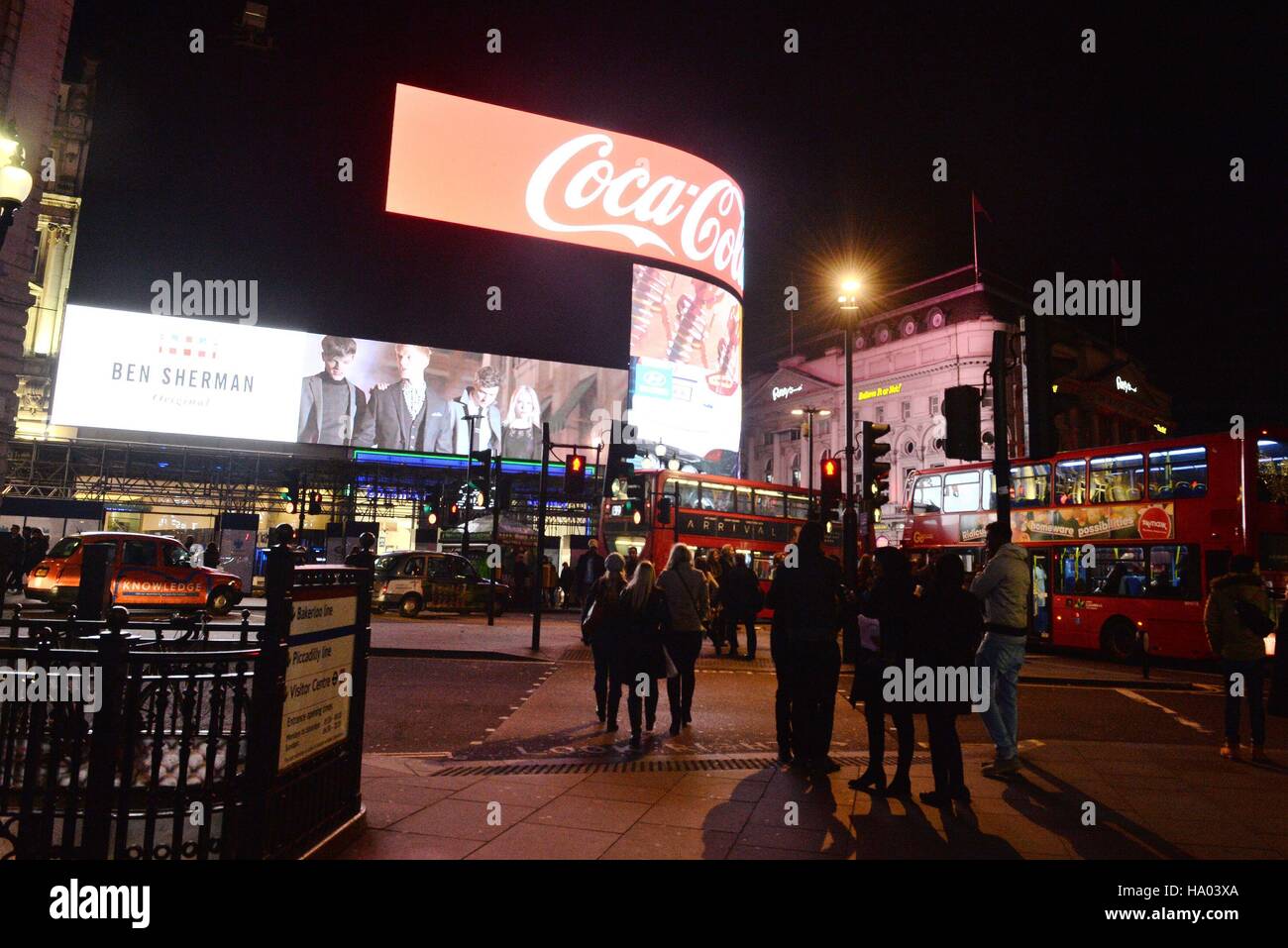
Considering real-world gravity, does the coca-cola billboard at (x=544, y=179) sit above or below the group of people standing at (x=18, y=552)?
above

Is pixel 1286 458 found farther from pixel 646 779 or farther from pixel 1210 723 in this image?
pixel 646 779

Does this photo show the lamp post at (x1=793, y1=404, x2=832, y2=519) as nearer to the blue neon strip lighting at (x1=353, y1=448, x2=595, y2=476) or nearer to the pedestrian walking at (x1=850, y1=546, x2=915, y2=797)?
the pedestrian walking at (x1=850, y1=546, x2=915, y2=797)

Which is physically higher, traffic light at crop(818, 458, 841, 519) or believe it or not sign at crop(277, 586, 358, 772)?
traffic light at crop(818, 458, 841, 519)

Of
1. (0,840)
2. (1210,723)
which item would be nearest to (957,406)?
(1210,723)

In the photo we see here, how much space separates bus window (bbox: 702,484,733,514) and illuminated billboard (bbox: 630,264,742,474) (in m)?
11.6

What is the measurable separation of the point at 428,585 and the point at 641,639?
16028 mm

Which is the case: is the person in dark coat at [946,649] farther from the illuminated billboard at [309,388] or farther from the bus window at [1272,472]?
the illuminated billboard at [309,388]

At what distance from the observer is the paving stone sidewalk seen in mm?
4336

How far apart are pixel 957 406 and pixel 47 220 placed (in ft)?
155

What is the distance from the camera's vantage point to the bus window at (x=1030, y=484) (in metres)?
17.2

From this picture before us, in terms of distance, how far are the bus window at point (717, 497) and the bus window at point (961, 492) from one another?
6324 millimetres

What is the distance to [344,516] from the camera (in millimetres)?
35500

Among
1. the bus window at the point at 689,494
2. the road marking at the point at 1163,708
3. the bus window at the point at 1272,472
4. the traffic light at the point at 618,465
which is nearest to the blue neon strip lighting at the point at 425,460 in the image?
the bus window at the point at 689,494

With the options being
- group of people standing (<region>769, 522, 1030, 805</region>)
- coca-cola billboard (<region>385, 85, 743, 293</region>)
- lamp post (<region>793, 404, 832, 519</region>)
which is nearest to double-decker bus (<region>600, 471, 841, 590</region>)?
lamp post (<region>793, 404, 832, 519</region>)
